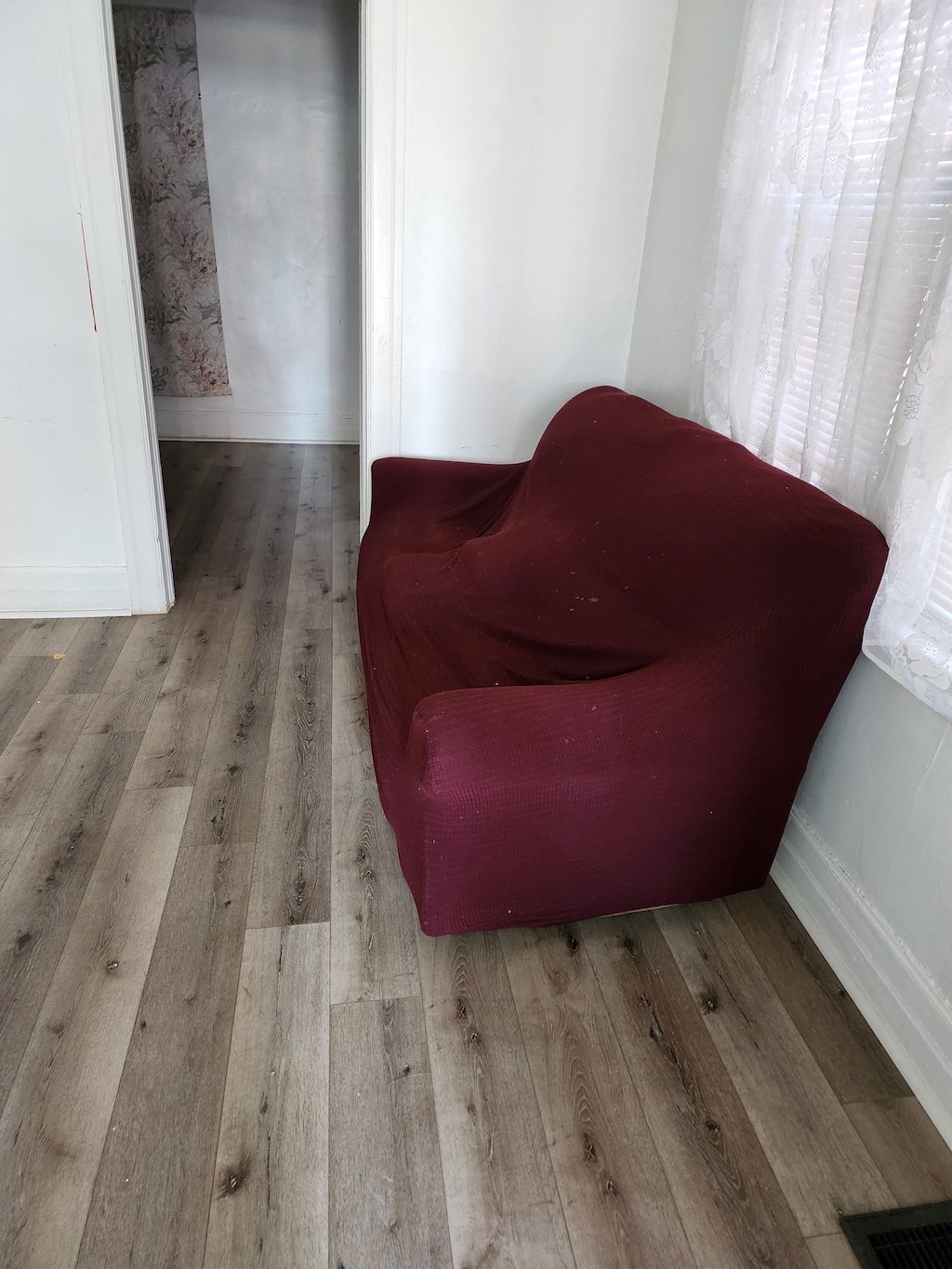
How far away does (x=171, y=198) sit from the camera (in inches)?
169

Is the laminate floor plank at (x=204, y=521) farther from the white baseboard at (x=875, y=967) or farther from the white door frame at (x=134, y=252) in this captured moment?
the white baseboard at (x=875, y=967)

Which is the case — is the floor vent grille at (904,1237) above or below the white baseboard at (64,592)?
below

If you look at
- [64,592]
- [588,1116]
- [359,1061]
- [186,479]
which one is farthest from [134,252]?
[588,1116]

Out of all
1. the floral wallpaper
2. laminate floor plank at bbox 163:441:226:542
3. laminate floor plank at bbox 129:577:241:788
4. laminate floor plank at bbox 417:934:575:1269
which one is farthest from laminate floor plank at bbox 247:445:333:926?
the floral wallpaper

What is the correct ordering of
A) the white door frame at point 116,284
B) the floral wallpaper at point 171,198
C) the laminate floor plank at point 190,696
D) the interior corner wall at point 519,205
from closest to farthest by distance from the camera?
the laminate floor plank at point 190,696
the white door frame at point 116,284
the interior corner wall at point 519,205
the floral wallpaper at point 171,198

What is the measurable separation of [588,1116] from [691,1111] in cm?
17

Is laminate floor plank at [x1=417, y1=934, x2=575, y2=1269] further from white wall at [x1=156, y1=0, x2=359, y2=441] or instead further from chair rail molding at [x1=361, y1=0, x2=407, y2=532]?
white wall at [x1=156, y1=0, x2=359, y2=441]

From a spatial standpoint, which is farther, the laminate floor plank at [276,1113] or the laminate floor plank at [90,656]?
the laminate floor plank at [90,656]

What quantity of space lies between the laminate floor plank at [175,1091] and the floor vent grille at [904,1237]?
2.97 ft

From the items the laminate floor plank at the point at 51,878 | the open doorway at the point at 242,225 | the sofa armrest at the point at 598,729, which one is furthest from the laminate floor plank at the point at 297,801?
the open doorway at the point at 242,225

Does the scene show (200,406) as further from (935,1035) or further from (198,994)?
(935,1035)

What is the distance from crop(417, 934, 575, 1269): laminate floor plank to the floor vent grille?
0.41 meters

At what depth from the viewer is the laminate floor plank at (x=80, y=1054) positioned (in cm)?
109

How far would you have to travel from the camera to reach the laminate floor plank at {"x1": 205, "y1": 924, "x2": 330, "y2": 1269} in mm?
1081
